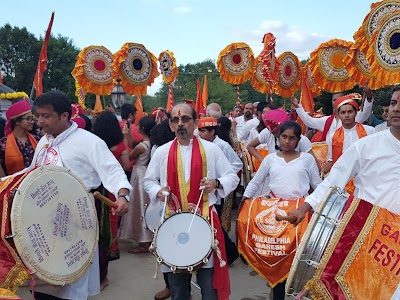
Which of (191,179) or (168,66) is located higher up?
(168,66)

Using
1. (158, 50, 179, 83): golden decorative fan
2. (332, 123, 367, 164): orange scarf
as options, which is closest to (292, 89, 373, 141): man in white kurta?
(332, 123, 367, 164): orange scarf

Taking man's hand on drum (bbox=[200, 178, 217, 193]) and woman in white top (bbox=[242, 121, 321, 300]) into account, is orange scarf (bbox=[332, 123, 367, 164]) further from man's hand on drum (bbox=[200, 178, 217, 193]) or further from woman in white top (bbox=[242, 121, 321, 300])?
man's hand on drum (bbox=[200, 178, 217, 193])

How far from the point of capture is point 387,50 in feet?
14.4

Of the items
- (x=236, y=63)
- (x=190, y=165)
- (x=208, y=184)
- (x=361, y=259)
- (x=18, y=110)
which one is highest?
(x=236, y=63)

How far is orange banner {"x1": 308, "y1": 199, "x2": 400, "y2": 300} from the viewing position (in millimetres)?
1978

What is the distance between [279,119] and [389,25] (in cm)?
149

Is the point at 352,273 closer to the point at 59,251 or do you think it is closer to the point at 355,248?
the point at 355,248

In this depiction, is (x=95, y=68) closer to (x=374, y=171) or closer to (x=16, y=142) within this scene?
(x=16, y=142)

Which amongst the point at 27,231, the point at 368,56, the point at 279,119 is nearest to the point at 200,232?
the point at 27,231

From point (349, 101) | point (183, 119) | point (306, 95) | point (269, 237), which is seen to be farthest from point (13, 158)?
point (306, 95)

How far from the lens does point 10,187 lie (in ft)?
7.70

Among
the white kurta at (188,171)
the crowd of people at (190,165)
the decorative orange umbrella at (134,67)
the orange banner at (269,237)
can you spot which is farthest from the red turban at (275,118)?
the decorative orange umbrella at (134,67)

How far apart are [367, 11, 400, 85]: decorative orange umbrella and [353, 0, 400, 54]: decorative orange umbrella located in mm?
135

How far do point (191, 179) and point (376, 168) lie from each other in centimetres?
135
